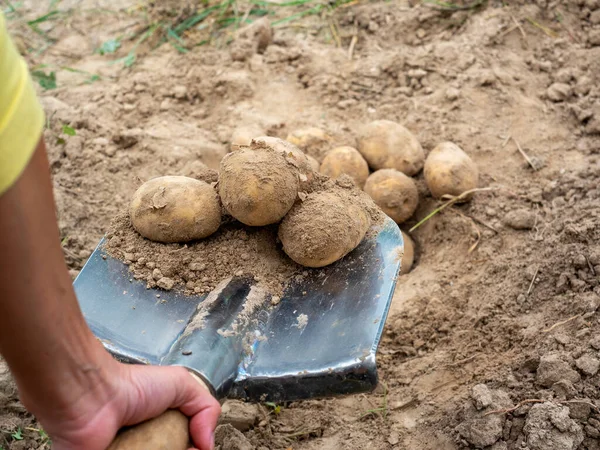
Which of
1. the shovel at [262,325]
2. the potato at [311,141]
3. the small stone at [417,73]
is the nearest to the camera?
the shovel at [262,325]

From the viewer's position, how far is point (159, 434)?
3.90 ft

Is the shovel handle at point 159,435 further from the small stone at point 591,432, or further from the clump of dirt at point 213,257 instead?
the small stone at point 591,432

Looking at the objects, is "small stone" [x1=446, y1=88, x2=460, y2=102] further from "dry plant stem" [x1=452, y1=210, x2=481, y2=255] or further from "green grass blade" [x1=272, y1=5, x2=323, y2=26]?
"green grass blade" [x1=272, y1=5, x2=323, y2=26]

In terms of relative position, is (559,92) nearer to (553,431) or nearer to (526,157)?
(526,157)

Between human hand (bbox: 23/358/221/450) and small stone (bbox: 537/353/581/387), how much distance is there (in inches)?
37.6

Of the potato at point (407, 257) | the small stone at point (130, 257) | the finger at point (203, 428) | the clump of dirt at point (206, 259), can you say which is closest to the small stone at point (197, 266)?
the clump of dirt at point (206, 259)

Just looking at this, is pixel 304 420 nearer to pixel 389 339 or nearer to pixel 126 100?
pixel 389 339

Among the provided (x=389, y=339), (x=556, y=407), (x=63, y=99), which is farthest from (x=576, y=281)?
(x=63, y=99)

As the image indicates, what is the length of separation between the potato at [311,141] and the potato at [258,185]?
0.80 metres

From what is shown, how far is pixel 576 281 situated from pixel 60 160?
6.83ft

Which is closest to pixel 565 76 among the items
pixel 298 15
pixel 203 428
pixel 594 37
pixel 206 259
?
pixel 594 37

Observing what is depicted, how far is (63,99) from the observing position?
9.71 feet

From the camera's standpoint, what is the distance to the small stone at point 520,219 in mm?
2246

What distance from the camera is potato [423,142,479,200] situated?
235 cm
